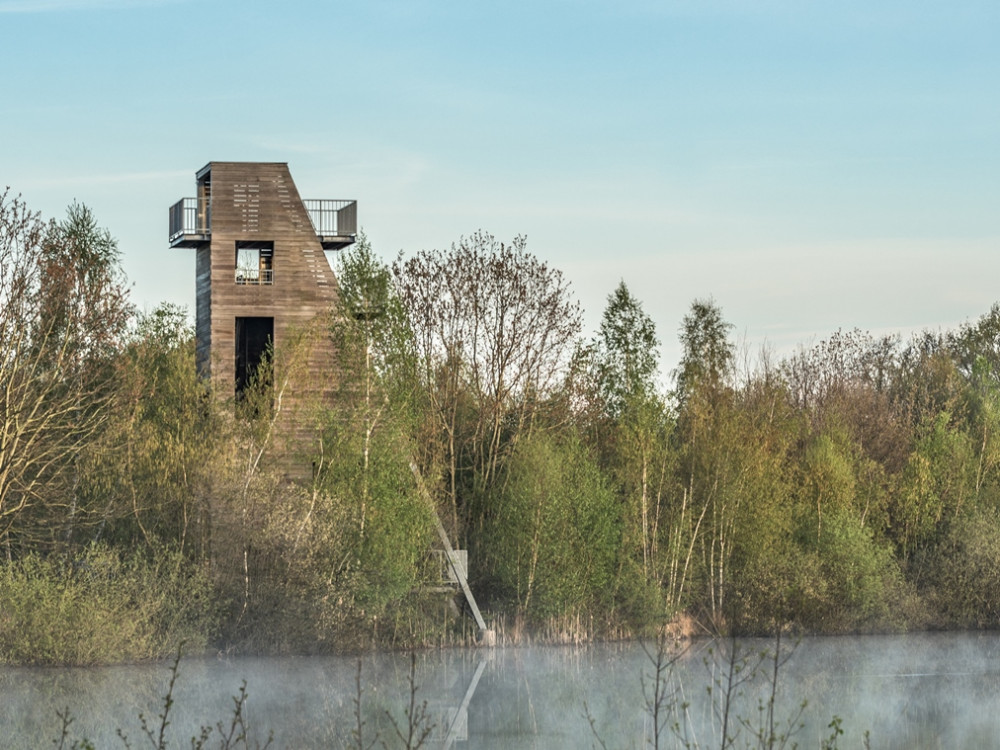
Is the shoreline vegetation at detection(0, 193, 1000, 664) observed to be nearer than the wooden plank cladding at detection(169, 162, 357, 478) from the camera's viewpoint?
Yes

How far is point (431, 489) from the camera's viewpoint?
35688mm

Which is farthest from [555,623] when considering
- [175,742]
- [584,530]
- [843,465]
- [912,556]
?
[175,742]

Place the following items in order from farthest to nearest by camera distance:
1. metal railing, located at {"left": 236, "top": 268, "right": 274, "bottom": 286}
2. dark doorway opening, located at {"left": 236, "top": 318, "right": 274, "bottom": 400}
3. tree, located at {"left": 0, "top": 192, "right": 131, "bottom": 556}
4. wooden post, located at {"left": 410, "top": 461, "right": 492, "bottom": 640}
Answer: dark doorway opening, located at {"left": 236, "top": 318, "right": 274, "bottom": 400} → metal railing, located at {"left": 236, "top": 268, "right": 274, "bottom": 286} → wooden post, located at {"left": 410, "top": 461, "right": 492, "bottom": 640} → tree, located at {"left": 0, "top": 192, "right": 131, "bottom": 556}

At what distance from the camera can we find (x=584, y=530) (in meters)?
34.8

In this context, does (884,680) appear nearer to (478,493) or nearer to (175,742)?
(478,493)

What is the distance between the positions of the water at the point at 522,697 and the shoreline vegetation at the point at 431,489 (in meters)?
1.37

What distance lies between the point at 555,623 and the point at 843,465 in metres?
10.0

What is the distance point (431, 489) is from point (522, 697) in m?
10.5

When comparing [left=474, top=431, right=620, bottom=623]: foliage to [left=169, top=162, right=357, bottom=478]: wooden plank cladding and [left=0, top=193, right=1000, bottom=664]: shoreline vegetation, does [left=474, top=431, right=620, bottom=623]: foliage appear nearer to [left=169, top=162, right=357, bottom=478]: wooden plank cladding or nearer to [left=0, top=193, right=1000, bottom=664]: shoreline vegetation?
[left=0, top=193, right=1000, bottom=664]: shoreline vegetation

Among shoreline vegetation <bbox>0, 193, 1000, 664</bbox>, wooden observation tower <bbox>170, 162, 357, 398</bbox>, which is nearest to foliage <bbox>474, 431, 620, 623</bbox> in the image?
shoreline vegetation <bbox>0, 193, 1000, 664</bbox>

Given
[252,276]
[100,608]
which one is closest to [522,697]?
[100,608]

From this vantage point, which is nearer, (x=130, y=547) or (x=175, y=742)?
(x=175, y=742)

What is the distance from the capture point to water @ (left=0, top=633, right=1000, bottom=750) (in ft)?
68.9

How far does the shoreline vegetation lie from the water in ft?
4.49
